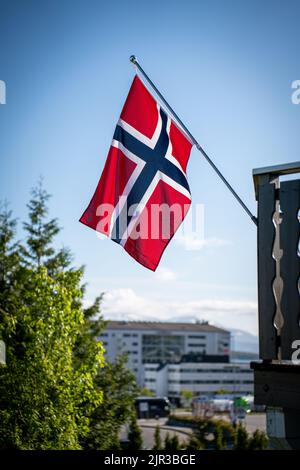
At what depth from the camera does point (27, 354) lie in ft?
40.6

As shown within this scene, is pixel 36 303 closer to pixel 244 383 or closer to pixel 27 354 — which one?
pixel 27 354

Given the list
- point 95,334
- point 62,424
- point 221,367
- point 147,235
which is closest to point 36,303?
point 62,424

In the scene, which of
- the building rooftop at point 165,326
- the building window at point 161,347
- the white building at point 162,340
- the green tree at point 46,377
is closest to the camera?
the green tree at point 46,377

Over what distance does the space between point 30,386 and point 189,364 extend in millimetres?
124520

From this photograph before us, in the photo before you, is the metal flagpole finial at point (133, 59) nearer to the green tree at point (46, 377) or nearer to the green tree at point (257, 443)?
the green tree at point (46, 377)

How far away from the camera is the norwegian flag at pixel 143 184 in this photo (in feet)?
22.0

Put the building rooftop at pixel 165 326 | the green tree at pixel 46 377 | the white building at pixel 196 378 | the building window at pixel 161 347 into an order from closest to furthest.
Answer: the green tree at pixel 46 377 < the white building at pixel 196 378 < the building window at pixel 161 347 < the building rooftop at pixel 165 326

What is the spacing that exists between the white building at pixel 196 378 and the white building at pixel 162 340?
53.0 feet

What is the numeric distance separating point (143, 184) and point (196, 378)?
13112 cm

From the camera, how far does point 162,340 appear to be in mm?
162625

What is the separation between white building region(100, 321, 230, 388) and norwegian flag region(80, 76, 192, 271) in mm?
148935

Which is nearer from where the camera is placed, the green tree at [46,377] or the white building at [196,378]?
the green tree at [46,377]

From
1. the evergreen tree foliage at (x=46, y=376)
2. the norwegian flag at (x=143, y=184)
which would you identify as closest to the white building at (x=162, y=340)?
the evergreen tree foliage at (x=46, y=376)

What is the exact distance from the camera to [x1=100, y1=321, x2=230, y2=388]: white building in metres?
157
